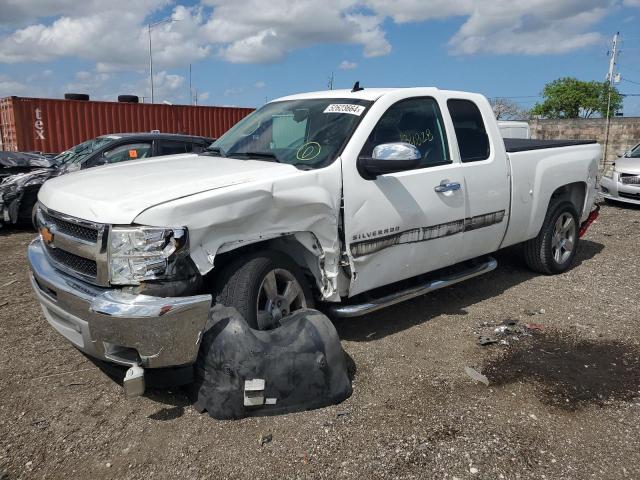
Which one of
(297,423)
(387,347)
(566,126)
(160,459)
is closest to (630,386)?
(387,347)

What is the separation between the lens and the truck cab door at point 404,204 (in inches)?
146

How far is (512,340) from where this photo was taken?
170 inches

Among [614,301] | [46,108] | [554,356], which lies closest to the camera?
[554,356]

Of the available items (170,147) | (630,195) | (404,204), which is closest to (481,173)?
(404,204)

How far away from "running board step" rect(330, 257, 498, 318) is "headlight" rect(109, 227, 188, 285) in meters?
1.38

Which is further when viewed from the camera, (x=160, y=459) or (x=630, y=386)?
(x=630, y=386)

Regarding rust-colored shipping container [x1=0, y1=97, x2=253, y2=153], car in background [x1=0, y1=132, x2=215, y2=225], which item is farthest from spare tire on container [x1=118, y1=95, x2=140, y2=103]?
car in background [x1=0, y1=132, x2=215, y2=225]

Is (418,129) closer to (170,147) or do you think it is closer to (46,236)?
(46,236)

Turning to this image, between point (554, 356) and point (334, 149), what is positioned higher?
point (334, 149)

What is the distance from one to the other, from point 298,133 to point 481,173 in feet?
5.47

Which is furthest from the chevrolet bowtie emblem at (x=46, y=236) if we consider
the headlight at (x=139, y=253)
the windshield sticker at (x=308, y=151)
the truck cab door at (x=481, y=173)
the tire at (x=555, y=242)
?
the tire at (x=555, y=242)

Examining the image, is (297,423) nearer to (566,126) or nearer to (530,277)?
(530,277)

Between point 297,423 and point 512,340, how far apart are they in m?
2.10

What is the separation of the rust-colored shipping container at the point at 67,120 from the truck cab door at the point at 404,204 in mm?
14018
